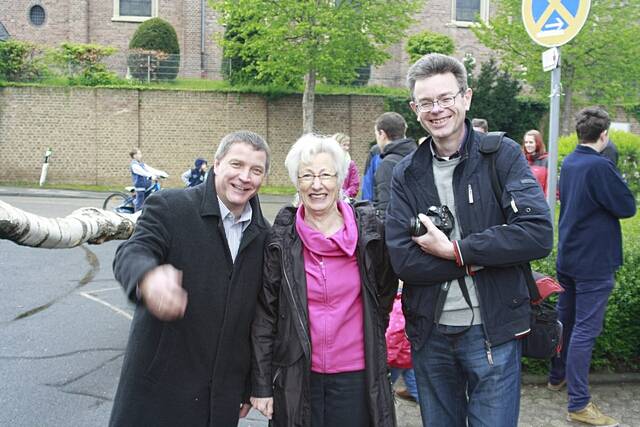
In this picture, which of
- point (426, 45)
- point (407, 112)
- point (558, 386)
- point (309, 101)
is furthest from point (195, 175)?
point (426, 45)

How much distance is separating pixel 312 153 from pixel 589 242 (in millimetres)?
2469

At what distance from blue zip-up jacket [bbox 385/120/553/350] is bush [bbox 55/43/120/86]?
27.2 meters

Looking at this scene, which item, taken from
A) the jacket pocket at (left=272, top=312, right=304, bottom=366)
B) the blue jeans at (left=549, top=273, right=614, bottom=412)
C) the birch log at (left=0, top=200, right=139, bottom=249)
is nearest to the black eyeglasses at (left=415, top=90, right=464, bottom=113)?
the jacket pocket at (left=272, top=312, right=304, bottom=366)

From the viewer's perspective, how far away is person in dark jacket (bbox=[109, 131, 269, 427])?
111 inches

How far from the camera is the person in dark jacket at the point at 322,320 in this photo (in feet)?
9.62

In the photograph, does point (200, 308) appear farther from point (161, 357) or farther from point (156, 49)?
point (156, 49)

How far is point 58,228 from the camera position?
2721mm

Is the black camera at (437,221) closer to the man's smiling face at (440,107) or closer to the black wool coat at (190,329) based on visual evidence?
the man's smiling face at (440,107)

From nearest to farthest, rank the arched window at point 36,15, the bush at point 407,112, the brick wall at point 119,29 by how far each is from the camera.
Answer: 1. the bush at point 407,112
2. the brick wall at point 119,29
3. the arched window at point 36,15

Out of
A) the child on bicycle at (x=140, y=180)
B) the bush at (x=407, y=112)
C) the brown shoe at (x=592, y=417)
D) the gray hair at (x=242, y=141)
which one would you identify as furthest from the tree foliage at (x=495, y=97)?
the gray hair at (x=242, y=141)

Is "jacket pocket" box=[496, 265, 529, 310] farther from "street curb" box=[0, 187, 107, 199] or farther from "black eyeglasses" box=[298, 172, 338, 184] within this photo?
"street curb" box=[0, 187, 107, 199]

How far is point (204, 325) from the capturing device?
287cm

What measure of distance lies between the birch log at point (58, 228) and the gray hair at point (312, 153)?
3.33ft

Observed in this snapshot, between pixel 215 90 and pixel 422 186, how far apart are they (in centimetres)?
2557
